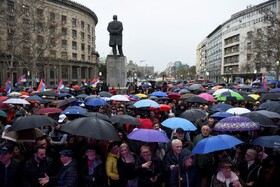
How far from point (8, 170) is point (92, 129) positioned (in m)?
1.66

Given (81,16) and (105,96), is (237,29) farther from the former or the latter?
(105,96)

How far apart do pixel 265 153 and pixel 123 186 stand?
2842 mm

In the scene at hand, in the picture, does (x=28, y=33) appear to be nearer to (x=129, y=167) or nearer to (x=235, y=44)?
(x=129, y=167)

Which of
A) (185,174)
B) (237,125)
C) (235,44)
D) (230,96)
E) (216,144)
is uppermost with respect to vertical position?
(235,44)

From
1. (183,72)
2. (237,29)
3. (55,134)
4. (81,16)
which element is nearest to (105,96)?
(55,134)

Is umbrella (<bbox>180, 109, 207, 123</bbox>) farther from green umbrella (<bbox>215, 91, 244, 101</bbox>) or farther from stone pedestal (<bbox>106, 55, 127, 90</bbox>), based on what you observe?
stone pedestal (<bbox>106, 55, 127, 90</bbox>)

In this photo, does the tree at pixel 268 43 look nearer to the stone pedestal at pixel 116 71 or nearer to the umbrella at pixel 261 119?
the stone pedestal at pixel 116 71

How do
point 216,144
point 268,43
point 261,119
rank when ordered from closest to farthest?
1. point 216,144
2. point 261,119
3. point 268,43

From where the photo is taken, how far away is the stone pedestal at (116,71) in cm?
2205

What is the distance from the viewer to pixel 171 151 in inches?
220

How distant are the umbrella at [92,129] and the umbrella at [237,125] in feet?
7.92

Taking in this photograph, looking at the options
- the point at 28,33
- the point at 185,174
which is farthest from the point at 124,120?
the point at 28,33

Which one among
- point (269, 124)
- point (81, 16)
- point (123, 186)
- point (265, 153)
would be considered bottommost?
point (123, 186)

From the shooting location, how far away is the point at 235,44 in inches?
3211
